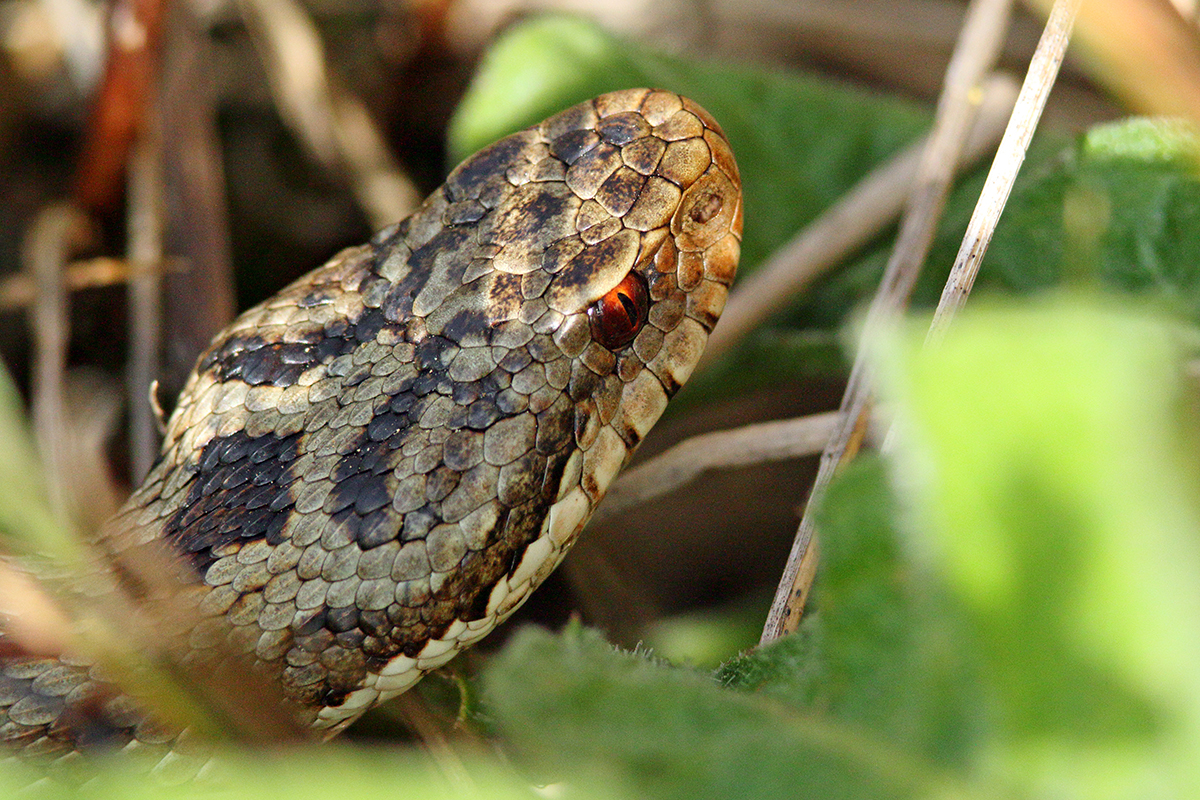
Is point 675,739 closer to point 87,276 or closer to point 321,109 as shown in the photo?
point 87,276

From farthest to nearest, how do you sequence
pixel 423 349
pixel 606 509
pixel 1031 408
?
pixel 606 509 → pixel 423 349 → pixel 1031 408

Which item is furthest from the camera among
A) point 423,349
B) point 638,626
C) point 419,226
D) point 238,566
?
point 638,626

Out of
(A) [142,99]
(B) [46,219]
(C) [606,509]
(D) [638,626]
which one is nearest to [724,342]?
(C) [606,509]

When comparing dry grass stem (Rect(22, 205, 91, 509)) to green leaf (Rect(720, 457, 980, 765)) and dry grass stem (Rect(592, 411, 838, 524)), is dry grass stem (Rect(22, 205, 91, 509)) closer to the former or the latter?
dry grass stem (Rect(592, 411, 838, 524))

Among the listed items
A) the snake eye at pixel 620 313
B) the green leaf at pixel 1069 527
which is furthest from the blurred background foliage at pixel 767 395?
the snake eye at pixel 620 313

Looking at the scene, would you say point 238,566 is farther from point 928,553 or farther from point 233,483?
point 928,553

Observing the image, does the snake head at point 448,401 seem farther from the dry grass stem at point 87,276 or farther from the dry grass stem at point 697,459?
the dry grass stem at point 87,276

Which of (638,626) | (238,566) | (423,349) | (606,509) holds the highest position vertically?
(423,349)
